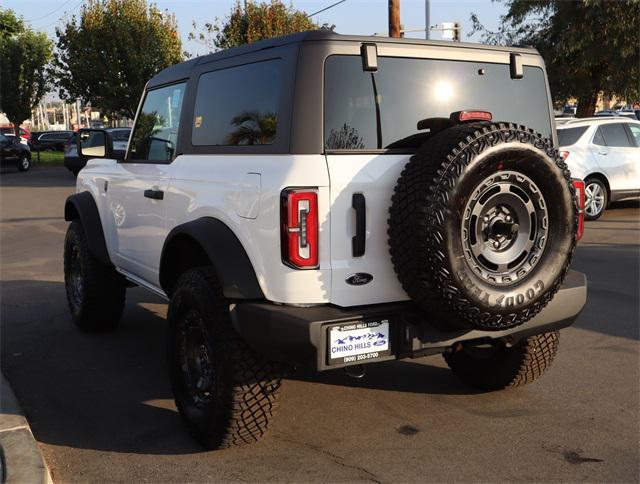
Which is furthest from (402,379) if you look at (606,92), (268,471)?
(606,92)

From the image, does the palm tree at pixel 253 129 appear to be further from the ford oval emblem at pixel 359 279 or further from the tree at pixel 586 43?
the tree at pixel 586 43

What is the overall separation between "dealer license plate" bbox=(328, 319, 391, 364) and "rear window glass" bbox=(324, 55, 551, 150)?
0.83 m

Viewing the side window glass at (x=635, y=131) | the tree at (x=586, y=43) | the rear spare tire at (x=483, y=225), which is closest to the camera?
the rear spare tire at (x=483, y=225)

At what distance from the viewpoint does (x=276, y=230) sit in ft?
10.5

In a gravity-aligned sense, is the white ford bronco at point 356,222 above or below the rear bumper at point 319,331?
above

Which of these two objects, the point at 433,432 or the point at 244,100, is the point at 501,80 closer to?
the point at 244,100

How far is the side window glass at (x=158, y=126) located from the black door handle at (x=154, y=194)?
0.22m

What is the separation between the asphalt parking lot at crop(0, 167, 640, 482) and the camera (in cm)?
352

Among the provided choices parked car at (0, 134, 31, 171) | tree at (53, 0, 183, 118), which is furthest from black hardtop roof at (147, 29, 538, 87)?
tree at (53, 0, 183, 118)

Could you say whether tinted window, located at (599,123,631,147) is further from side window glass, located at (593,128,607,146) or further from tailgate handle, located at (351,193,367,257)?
tailgate handle, located at (351,193,367,257)

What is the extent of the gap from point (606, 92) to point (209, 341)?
18609mm

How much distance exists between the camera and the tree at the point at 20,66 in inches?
1634

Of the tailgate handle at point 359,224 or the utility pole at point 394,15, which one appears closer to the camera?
the tailgate handle at point 359,224

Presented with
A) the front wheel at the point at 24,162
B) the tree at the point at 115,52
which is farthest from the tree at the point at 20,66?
the front wheel at the point at 24,162
